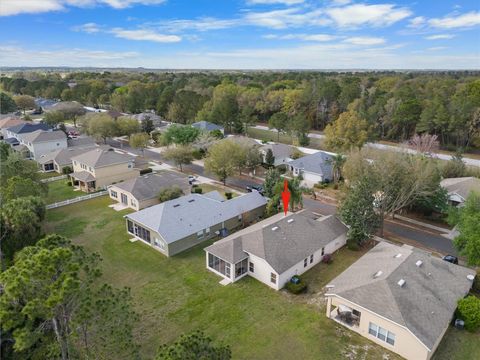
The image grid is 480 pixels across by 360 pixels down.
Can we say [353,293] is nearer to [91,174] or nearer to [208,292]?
[208,292]

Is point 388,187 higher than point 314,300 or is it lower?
higher

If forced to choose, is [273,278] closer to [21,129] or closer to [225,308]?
[225,308]

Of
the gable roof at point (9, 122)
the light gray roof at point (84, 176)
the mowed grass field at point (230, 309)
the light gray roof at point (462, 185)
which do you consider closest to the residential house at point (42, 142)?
the gable roof at point (9, 122)

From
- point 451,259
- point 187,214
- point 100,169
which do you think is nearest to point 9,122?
point 100,169

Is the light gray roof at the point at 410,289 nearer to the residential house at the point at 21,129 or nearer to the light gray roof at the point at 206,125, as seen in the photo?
the light gray roof at the point at 206,125

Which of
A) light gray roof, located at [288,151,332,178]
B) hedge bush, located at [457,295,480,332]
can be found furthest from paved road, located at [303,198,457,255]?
light gray roof, located at [288,151,332,178]

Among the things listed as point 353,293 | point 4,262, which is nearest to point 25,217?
point 4,262
